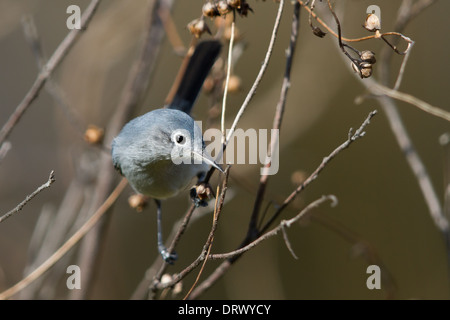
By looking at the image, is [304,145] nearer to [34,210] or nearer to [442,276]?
[442,276]

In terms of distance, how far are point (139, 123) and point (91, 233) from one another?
0.86 meters

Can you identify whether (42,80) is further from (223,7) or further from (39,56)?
(223,7)

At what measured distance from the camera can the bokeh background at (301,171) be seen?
3.71 m

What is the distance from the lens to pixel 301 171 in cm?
375

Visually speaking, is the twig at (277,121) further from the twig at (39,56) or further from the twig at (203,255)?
the twig at (39,56)

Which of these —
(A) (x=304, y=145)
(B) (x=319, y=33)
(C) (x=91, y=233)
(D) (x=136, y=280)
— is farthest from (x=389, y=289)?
(D) (x=136, y=280)

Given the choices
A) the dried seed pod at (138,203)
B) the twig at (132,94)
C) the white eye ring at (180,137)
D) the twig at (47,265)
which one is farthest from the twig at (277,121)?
the twig at (132,94)

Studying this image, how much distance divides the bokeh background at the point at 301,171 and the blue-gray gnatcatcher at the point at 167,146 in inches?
33.6

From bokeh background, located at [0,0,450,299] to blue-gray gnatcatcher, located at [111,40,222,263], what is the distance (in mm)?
854

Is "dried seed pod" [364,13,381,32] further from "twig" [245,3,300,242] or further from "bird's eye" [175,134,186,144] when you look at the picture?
"bird's eye" [175,134,186,144]

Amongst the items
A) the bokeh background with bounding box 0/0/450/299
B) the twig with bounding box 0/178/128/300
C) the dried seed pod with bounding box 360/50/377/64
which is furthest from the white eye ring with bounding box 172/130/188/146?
the bokeh background with bounding box 0/0/450/299

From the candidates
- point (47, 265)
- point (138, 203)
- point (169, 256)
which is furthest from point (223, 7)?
point (47, 265)

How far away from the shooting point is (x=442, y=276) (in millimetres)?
4359

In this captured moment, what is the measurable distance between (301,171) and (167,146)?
58.2 inches
